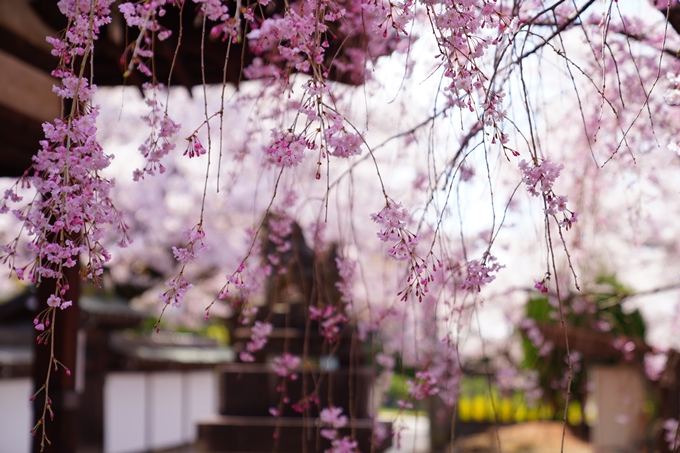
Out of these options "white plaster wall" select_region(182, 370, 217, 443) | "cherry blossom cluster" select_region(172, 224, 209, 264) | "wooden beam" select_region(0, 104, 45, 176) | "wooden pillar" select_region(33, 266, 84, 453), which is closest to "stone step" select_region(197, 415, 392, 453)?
"wooden pillar" select_region(33, 266, 84, 453)

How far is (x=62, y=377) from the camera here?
4.55 m

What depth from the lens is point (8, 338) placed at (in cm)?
876

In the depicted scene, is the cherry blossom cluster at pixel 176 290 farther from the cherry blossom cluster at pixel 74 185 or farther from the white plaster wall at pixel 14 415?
the white plaster wall at pixel 14 415

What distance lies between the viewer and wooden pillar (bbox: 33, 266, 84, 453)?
449 centimetres

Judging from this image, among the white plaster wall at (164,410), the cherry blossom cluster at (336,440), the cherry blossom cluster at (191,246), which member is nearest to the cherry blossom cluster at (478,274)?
the cherry blossom cluster at (191,246)

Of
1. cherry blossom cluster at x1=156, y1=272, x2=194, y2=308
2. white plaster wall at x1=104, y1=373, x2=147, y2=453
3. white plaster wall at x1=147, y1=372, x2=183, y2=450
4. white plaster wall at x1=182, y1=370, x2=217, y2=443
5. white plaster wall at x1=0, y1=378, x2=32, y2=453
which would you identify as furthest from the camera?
white plaster wall at x1=182, y1=370, x2=217, y2=443

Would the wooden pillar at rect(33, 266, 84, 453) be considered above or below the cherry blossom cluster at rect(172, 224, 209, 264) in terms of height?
below

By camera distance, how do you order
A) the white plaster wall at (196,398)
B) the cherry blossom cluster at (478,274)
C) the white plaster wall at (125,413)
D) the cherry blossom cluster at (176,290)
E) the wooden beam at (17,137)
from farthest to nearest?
the white plaster wall at (196,398)
the white plaster wall at (125,413)
the wooden beam at (17,137)
the cherry blossom cluster at (478,274)
the cherry blossom cluster at (176,290)

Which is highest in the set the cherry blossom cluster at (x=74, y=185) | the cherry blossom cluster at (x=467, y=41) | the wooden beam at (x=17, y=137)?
the wooden beam at (x=17, y=137)

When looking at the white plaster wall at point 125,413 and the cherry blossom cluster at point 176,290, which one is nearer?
the cherry blossom cluster at point 176,290

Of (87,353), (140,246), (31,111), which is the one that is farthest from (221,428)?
(140,246)

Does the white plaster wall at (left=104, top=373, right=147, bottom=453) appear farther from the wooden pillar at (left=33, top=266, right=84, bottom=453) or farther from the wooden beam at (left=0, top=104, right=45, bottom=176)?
the wooden beam at (left=0, top=104, right=45, bottom=176)

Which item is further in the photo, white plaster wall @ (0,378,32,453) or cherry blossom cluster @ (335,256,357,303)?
white plaster wall @ (0,378,32,453)

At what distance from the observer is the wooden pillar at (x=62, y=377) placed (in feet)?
14.7
